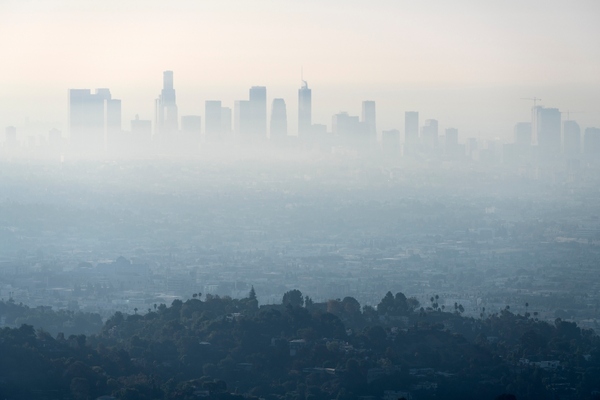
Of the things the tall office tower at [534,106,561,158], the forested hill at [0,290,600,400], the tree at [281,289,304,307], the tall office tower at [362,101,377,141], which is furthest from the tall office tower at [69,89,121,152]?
the forested hill at [0,290,600,400]

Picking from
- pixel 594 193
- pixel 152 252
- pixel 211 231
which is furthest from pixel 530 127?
pixel 152 252

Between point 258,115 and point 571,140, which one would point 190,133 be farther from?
point 571,140

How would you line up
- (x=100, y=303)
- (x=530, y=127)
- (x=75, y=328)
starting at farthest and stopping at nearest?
(x=530, y=127)
(x=100, y=303)
(x=75, y=328)

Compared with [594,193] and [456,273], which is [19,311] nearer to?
[456,273]

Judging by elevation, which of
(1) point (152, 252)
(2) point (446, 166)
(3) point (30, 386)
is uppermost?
(2) point (446, 166)

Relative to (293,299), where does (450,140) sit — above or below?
above

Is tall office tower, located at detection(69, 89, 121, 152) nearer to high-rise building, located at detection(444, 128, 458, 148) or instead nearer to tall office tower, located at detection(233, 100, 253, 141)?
tall office tower, located at detection(233, 100, 253, 141)

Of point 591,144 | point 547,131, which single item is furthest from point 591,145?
point 547,131
